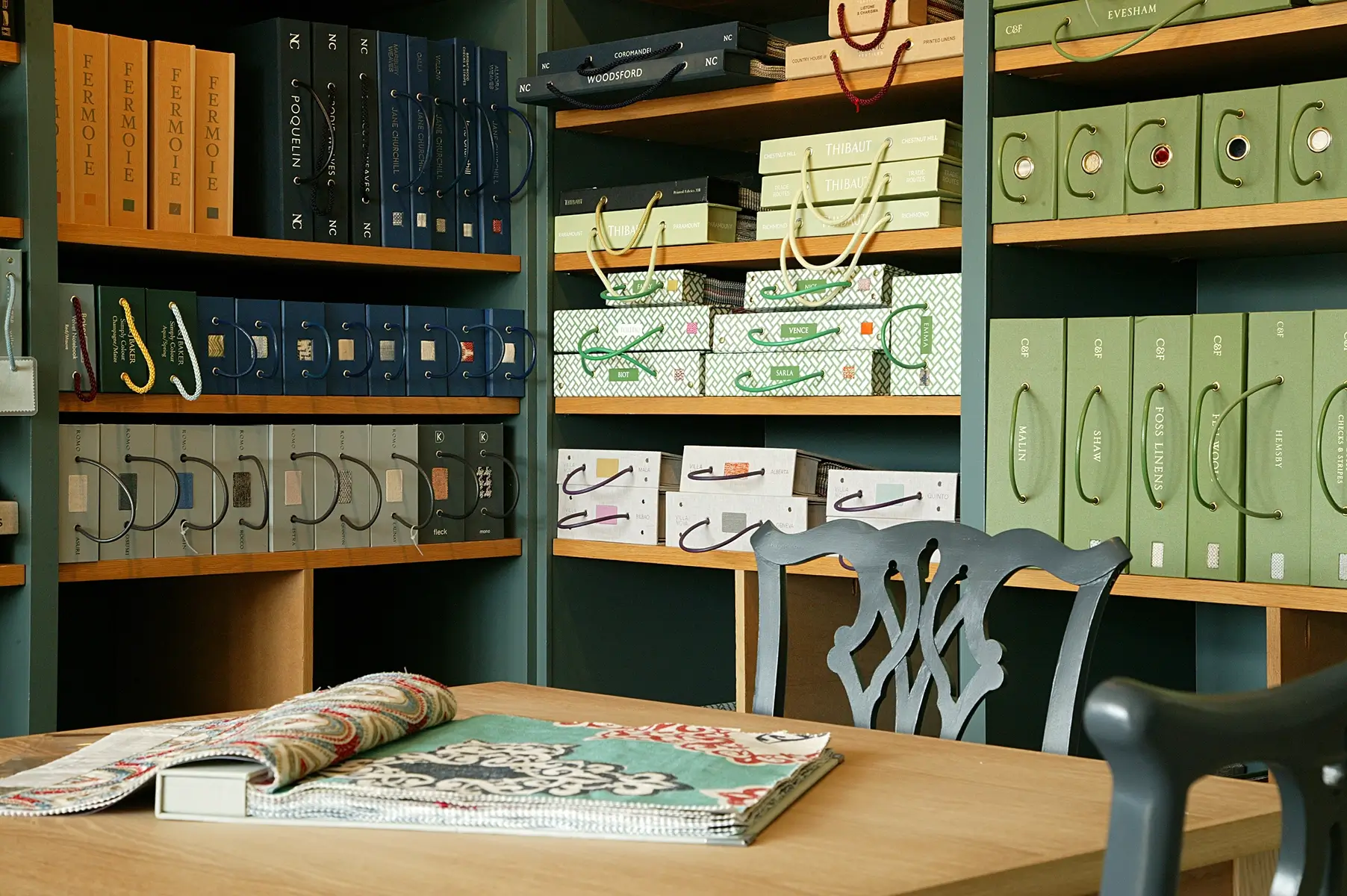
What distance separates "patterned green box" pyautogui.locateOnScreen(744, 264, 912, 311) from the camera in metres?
2.64

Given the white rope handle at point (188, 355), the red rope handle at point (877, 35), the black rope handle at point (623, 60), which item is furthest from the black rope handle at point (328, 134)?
the red rope handle at point (877, 35)

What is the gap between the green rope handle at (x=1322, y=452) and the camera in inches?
84.7

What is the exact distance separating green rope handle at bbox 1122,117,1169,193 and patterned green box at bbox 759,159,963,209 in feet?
0.94

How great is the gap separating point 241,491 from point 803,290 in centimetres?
103

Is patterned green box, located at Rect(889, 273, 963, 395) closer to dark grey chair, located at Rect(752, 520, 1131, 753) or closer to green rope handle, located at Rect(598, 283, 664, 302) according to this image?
green rope handle, located at Rect(598, 283, 664, 302)

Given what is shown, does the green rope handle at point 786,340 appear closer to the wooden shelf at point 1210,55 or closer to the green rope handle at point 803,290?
the green rope handle at point 803,290

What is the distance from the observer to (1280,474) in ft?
7.28

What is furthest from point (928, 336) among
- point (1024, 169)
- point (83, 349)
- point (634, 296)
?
point (83, 349)

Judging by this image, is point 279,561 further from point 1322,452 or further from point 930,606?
point 1322,452

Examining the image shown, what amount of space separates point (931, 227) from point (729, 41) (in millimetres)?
486

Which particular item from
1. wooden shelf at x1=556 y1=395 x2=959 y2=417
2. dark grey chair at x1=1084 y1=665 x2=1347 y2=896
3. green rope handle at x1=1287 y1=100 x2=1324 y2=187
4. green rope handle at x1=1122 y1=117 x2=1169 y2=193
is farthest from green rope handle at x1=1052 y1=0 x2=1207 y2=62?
dark grey chair at x1=1084 y1=665 x2=1347 y2=896

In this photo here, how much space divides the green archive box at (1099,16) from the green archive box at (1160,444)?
44 centimetres

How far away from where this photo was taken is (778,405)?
9.11 feet

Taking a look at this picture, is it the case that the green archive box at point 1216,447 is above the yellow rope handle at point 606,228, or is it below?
below
